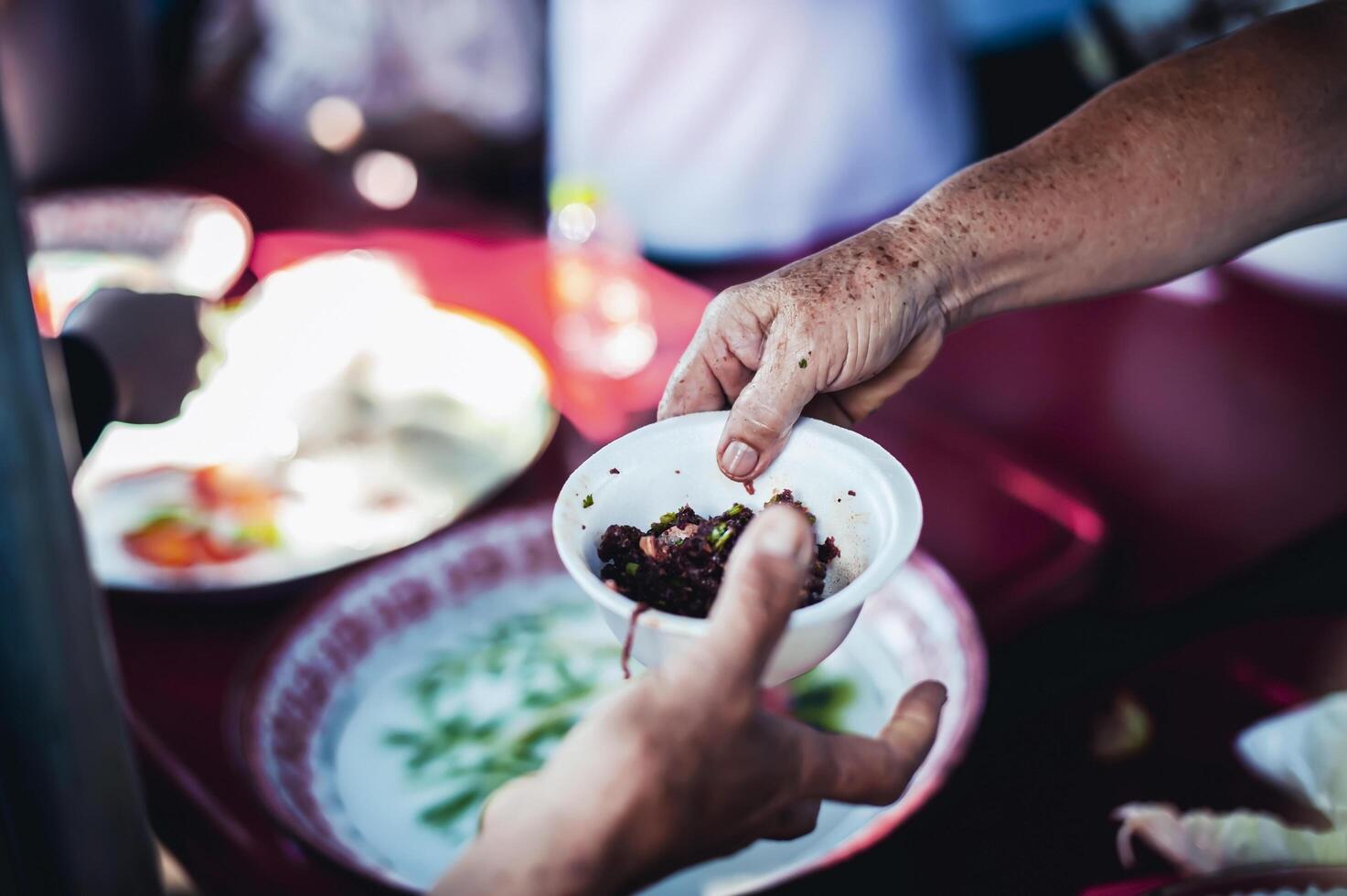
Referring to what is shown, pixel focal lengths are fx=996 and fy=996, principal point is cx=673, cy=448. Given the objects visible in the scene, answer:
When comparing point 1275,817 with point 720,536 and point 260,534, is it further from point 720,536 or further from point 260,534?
point 260,534

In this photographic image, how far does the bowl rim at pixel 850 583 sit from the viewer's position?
0.73m

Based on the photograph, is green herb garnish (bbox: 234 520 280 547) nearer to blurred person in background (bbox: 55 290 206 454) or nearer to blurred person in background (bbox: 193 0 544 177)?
blurred person in background (bbox: 55 290 206 454)

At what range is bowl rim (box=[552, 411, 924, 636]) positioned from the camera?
2.40ft

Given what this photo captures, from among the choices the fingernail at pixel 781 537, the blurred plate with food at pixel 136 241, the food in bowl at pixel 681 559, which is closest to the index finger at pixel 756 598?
the fingernail at pixel 781 537

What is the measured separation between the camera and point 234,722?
4.02 ft

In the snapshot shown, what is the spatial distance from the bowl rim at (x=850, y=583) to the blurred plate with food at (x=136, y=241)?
1619mm

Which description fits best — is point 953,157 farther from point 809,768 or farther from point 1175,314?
point 809,768

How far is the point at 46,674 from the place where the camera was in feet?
2.36

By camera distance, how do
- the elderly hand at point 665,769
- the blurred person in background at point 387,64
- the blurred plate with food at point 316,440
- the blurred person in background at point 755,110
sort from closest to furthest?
the elderly hand at point 665,769 < the blurred plate with food at point 316,440 < the blurred person in background at point 755,110 < the blurred person in background at point 387,64

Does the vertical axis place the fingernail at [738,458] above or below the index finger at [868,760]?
above

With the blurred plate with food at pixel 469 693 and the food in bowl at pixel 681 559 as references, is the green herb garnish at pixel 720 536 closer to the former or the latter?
the food in bowl at pixel 681 559

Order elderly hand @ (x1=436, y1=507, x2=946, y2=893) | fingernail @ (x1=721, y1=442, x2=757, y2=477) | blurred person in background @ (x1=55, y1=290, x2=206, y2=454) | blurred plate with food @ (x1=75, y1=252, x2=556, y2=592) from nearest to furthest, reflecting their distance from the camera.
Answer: elderly hand @ (x1=436, y1=507, x2=946, y2=893) < fingernail @ (x1=721, y1=442, x2=757, y2=477) < blurred person in background @ (x1=55, y1=290, x2=206, y2=454) < blurred plate with food @ (x1=75, y1=252, x2=556, y2=592)

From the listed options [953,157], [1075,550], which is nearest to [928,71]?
[953,157]

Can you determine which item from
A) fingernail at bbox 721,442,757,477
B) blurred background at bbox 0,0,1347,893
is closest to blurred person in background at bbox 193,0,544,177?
blurred background at bbox 0,0,1347,893
